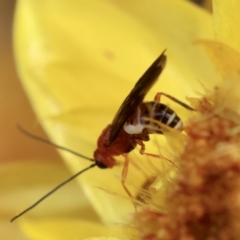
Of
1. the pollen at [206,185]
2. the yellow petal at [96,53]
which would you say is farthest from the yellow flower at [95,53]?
the pollen at [206,185]

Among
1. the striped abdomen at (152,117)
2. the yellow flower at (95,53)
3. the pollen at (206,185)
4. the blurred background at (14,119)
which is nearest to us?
the pollen at (206,185)

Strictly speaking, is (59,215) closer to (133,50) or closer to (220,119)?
(133,50)

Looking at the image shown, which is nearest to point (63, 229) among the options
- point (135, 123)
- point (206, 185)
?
point (135, 123)

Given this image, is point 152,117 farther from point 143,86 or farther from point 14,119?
point 14,119

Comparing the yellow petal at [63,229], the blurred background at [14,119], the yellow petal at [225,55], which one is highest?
the yellow petal at [225,55]

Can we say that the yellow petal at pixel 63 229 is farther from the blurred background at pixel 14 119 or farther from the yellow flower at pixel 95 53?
the blurred background at pixel 14 119

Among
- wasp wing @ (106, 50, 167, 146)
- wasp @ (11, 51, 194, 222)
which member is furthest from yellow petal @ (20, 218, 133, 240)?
wasp wing @ (106, 50, 167, 146)
